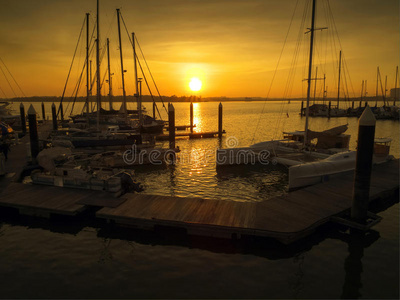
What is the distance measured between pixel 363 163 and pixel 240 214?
518 cm

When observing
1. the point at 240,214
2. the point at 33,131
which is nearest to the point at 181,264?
the point at 240,214

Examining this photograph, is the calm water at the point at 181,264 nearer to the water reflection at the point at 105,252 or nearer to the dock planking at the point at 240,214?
the water reflection at the point at 105,252

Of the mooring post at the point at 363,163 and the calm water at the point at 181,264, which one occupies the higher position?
the mooring post at the point at 363,163

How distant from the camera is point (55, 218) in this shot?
12.9m

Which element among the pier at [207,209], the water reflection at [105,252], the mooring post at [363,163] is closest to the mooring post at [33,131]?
the pier at [207,209]

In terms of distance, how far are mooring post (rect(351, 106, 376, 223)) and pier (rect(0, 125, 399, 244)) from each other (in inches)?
36.4

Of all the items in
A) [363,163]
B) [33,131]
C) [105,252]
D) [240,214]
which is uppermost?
[33,131]

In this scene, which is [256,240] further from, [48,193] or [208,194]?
[48,193]

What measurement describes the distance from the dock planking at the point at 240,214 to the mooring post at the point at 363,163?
3.07 ft

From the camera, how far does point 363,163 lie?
35.8ft

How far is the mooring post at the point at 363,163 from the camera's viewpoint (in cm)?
1065

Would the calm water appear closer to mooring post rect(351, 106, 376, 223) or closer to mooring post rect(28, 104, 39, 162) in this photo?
mooring post rect(351, 106, 376, 223)

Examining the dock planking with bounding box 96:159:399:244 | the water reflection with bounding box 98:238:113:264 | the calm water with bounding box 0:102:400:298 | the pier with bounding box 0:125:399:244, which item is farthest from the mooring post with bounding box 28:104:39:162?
the water reflection with bounding box 98:238:113:264

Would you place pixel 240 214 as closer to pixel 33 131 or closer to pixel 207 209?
pixel 207 209
